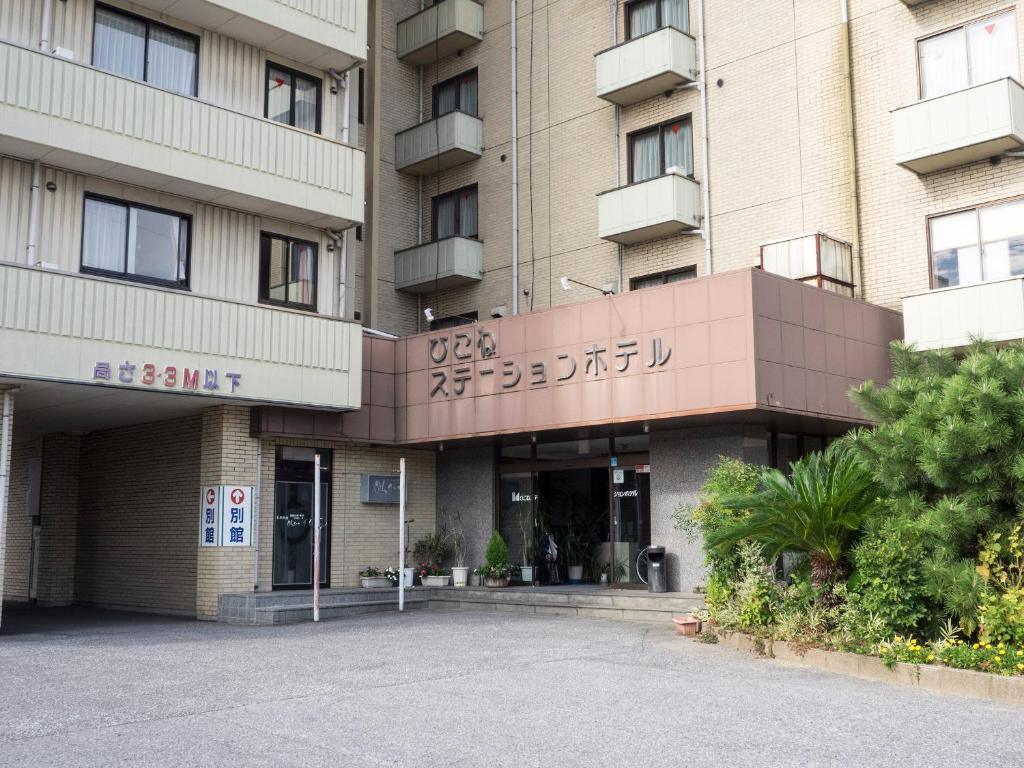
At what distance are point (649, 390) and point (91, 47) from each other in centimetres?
1108

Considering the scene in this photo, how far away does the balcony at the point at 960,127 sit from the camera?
17.9 meters

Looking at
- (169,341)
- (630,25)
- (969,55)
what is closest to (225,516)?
(169,341)

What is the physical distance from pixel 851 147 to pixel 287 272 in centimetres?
1122

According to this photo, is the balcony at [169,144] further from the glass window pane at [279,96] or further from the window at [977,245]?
the window at [977,245]

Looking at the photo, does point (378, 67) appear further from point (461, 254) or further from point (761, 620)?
point (761, 620)

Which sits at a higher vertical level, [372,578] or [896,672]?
[372,578]

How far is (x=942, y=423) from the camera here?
1202cm

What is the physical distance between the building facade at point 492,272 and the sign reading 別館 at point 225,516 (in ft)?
0.61

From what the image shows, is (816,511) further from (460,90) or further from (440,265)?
(460,90)

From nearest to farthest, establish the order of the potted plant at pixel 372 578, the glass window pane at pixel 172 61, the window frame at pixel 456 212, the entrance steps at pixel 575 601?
the entrance steps at pixel 575 601 < the glass window pane at pixel 172 61 < the potted plant at pixel 372 578 < the window frame at pixel 456 212

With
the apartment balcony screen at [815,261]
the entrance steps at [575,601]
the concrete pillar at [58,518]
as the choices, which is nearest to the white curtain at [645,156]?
the apartment balcony screen at [815,261]

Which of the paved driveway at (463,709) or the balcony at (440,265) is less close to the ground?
the balcony at (440,265)

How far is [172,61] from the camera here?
1923cm

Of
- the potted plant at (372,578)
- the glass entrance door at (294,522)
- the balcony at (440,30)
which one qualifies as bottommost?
the potted plant at (372,578)
